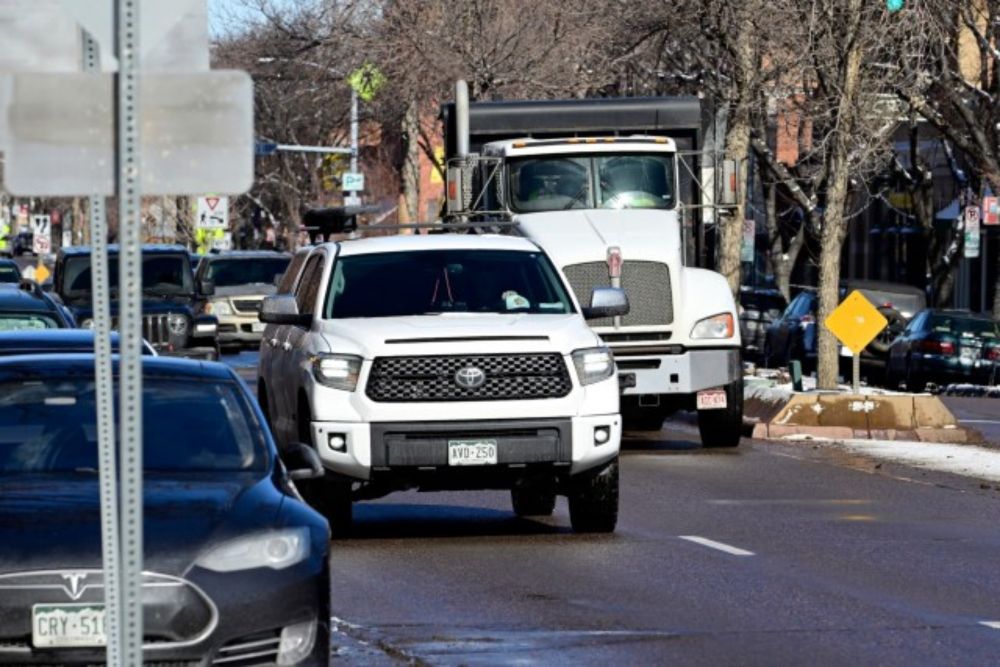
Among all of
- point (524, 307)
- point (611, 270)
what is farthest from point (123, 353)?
point (611, 270)

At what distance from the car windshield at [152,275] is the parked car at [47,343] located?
22.0m

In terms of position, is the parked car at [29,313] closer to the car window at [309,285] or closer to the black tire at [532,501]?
the car window at [309,285]

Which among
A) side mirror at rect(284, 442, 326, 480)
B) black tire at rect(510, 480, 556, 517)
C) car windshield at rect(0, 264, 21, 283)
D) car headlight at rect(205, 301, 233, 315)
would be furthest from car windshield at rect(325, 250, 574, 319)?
car headlight at rect(205, 301, 233, 315)

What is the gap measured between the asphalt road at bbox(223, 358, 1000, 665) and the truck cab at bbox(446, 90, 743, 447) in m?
3.04

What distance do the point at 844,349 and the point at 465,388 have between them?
2551 centimetres

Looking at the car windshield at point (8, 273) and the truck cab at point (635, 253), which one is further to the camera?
the car windshield at point (8, 273)

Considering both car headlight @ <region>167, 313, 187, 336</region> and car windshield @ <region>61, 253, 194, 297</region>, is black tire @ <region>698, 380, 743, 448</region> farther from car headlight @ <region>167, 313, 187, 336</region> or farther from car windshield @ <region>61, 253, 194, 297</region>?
car windshield @ <region>61, 253, 194, 297</region>

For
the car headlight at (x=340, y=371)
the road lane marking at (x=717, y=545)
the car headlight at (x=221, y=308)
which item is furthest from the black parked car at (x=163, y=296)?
the road lane marking at (x=717, y=545)

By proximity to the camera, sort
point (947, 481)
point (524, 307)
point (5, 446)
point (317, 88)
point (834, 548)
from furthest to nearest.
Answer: point (317, 88), point (947, 481), point (524, 307), point (834, 548), point (5, 446)

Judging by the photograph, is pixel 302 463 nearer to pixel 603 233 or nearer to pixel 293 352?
pixel 293 352

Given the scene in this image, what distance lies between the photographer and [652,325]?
23.8 meters

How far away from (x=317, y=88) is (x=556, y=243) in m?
39.2

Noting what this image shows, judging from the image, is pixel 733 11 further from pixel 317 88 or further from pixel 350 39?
pixel 317 88

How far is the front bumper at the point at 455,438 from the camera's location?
15.5m
